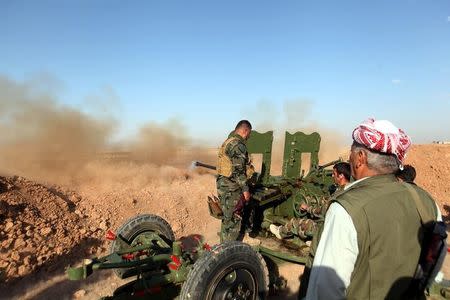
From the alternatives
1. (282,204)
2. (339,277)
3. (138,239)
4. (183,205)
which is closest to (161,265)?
(138,239)

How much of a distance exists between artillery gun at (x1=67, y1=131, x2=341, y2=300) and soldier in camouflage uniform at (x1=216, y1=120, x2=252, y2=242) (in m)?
0.40

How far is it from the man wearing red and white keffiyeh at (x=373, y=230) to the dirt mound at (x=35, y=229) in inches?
211

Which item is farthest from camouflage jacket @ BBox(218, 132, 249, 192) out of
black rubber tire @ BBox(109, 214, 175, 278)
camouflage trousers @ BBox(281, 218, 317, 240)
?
black rubber tire @ BBox(109, 214, 175, 278)

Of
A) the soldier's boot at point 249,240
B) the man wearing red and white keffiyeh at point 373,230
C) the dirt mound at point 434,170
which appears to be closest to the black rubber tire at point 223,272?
the man wearing red and white keffiyeh at point 373,230

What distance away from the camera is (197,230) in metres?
8.49

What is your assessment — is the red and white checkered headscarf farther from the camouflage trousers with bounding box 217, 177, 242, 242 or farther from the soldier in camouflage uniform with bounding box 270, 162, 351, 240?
the camouflage trousers with bounding box 217, 177, 242, 242

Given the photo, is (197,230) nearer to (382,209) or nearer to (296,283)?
(296,283)

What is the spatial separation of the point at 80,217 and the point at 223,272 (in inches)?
194

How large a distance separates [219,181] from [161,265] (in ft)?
8.12

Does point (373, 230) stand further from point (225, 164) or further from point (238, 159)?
point (225, 164)

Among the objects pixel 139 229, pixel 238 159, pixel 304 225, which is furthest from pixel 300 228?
pixel 139 229

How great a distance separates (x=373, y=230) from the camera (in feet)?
4.78

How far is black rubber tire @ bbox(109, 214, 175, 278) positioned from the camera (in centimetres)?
471

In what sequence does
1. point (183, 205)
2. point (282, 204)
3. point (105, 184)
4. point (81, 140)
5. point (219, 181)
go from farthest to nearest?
point (81, 140) → point (105, 184) → point (183, 205) → point (282, 204) → point (219, 181)
